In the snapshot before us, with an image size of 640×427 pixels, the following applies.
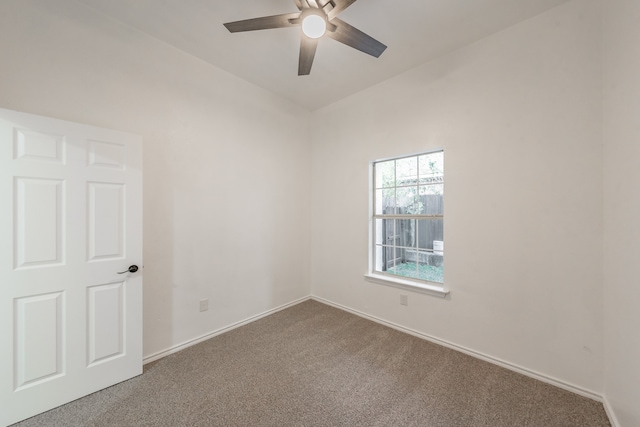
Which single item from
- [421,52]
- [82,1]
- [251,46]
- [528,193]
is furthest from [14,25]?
[528,193]

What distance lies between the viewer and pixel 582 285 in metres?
1.77

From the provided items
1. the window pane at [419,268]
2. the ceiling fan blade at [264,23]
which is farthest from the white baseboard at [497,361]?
the ceiling fan blade at [264,23]

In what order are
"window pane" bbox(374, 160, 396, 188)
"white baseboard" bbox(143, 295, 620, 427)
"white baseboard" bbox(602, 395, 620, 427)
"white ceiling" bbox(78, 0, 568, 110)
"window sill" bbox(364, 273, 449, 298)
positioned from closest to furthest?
"white baseboard" bbox(602, 395, 620, 427) < "white baseboard" bbox(143, 295, 620, 427) < "white ceiling" bbox(78, 0, 568, 110) < "window sill" bbox(364, 273, 449, 298) < "window pane" bbox(374, 160, 396, 188)

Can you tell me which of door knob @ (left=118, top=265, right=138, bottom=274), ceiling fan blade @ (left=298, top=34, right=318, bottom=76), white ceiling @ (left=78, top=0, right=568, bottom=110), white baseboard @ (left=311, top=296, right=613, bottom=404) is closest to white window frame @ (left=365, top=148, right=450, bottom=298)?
white baseboard @ (left=311, top=296, right=613, bottom=404)

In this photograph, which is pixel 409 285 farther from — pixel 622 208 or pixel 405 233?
pixel 622 208

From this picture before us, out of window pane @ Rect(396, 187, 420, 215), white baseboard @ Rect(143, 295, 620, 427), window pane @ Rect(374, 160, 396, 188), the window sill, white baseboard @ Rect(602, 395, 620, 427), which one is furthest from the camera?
window pane @ Rect(374, 160, 396, 188)

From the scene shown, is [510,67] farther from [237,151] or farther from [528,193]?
[237,151]

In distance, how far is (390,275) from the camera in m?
2.98

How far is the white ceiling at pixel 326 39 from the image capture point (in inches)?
73.4

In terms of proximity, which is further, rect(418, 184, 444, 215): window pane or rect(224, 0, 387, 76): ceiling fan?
rect(418, 184, 444, 215): window pane

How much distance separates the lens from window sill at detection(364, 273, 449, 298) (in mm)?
2453

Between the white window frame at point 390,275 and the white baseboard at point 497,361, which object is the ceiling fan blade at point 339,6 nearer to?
the white window frame at point 390,275

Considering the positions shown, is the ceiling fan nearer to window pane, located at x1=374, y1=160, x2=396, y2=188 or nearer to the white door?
the white door

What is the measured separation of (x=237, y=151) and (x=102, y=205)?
4.63 ft
